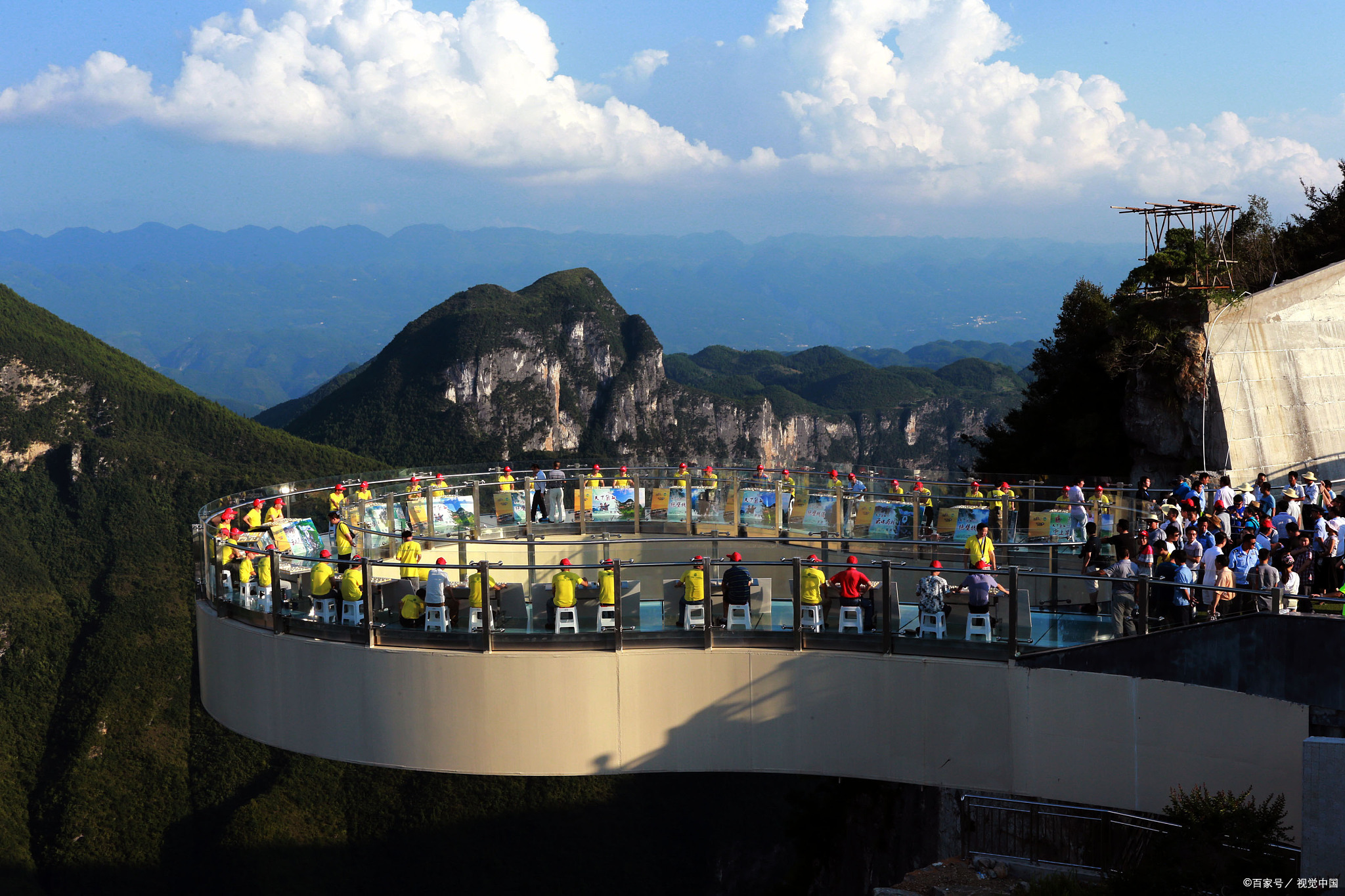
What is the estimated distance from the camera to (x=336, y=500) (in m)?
19.6

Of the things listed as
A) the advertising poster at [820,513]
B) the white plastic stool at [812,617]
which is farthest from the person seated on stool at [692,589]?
the advertising poster at [820,513]

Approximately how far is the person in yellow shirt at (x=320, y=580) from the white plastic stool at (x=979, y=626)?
28.5 ft

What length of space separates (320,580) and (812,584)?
6.86 meters

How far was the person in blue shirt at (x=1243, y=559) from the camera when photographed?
13.6 meters

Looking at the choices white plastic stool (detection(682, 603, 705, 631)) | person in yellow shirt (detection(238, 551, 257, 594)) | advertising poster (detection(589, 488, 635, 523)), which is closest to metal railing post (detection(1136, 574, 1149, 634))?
white plastic stool (detection(682, 603, 705, 631))

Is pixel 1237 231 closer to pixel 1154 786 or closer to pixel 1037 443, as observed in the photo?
pixel 1037 443

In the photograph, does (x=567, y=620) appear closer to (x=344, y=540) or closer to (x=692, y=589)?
(x=692, y=589)

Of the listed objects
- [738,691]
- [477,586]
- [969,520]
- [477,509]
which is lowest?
[738,691]

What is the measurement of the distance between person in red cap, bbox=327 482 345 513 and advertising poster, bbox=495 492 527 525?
3.17 metres

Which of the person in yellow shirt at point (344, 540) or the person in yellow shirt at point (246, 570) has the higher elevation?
the person in yellow shirt at point (344, 540)

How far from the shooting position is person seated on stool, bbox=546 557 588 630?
14445 mm

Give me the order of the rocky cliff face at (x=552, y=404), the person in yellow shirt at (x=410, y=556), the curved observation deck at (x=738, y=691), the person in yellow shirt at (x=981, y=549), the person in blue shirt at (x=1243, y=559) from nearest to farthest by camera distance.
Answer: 1. the curved observation deck at (x=738, y=691)
2. the person in blue shirt at (x=1243, y=559)
3. the person in yellow shirt at (x=410, y=556)
4. the person in yellow shirt at (x=981, y=549)
5. the rocky cliff face at (x=552, y=404)

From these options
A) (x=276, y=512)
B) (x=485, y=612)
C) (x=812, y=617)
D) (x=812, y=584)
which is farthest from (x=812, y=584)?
(x=276, y=512)

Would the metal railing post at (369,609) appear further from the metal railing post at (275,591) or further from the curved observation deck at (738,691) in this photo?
the metal railing post at (275,591)
